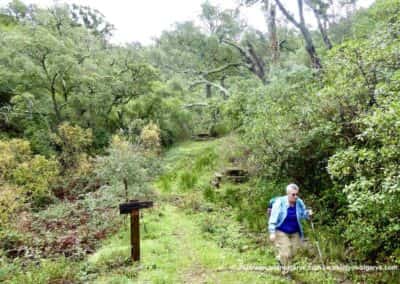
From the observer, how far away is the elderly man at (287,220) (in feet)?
14.9

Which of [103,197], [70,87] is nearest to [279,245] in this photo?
[103,197]

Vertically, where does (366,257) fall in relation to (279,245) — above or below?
below

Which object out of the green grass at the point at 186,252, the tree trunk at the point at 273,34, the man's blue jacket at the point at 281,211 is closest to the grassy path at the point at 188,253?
the green grass at the point at 186,252

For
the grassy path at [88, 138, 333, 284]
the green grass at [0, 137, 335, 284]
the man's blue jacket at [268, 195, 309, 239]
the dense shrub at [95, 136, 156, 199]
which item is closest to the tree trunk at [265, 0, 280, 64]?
the green grass at [0, 137, 335, 284]

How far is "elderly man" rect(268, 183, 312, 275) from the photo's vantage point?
4527mm

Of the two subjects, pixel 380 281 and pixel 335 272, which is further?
pixel 335 272

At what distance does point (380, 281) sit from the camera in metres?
4.32

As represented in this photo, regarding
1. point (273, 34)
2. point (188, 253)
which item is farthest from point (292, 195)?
point (273, 34)

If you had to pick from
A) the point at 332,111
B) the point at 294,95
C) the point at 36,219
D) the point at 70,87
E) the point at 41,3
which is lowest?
the point at 36,219

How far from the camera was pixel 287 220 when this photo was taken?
462 cm

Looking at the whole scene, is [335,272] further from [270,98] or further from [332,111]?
[270,98]

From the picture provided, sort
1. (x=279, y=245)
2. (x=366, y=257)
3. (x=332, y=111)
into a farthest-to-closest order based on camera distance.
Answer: (x=332, y=111) < (x=366, y=257) < (x=279, y=245)

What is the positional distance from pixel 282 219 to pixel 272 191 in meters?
3.57

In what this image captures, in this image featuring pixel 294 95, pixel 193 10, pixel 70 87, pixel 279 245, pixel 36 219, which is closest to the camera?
pixel 279 245
